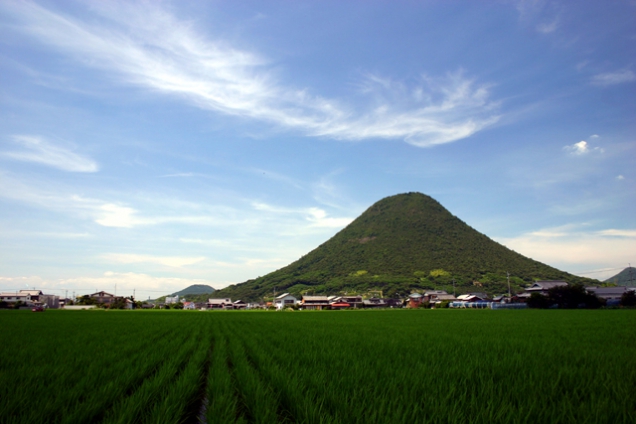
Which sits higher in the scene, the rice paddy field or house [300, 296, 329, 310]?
the rice paddy field

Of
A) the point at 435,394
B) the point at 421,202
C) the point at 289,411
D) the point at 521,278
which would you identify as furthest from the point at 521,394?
the point at 421,202

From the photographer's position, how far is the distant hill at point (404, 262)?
118375 millimetres

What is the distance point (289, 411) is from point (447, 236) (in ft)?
492

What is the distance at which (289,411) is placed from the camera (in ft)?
13.7

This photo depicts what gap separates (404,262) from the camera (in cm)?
13338

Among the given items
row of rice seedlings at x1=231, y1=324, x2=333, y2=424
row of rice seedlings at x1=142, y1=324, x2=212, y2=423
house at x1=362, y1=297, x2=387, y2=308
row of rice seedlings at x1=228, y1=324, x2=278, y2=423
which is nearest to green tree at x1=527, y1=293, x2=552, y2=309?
house at x1=362, y1=297, x2=387, y2=308

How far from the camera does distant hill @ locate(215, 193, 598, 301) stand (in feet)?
388

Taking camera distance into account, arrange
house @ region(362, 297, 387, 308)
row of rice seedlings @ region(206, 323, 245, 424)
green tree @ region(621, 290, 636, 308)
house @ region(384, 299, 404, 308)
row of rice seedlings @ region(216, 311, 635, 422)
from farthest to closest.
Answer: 1. house @ region(384, 299, 404, 308)
2. house @ region(362, 297, 387, 308)
3. green tree @ region(621, 290, 636, 308)
4. row of rice seedlings @ region(206, 323, 245, 424)
5. row of rice seedlings @ region(216, 311, 635, 422)

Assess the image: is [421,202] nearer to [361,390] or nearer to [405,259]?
[405,259]

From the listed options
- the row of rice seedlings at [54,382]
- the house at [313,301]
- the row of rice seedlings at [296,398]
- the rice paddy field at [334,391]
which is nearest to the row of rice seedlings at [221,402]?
the rice paddy field at [334,391]

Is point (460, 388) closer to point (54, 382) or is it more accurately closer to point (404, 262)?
point (54, 382)

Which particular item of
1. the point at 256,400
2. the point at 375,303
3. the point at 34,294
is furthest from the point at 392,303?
the point at 34,294

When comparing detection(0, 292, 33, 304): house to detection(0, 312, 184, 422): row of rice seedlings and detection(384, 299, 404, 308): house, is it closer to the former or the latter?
detection(384, 299, 404, 308): house

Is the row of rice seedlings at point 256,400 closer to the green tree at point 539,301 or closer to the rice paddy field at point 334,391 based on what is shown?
the rice paddy field at point 334,391
